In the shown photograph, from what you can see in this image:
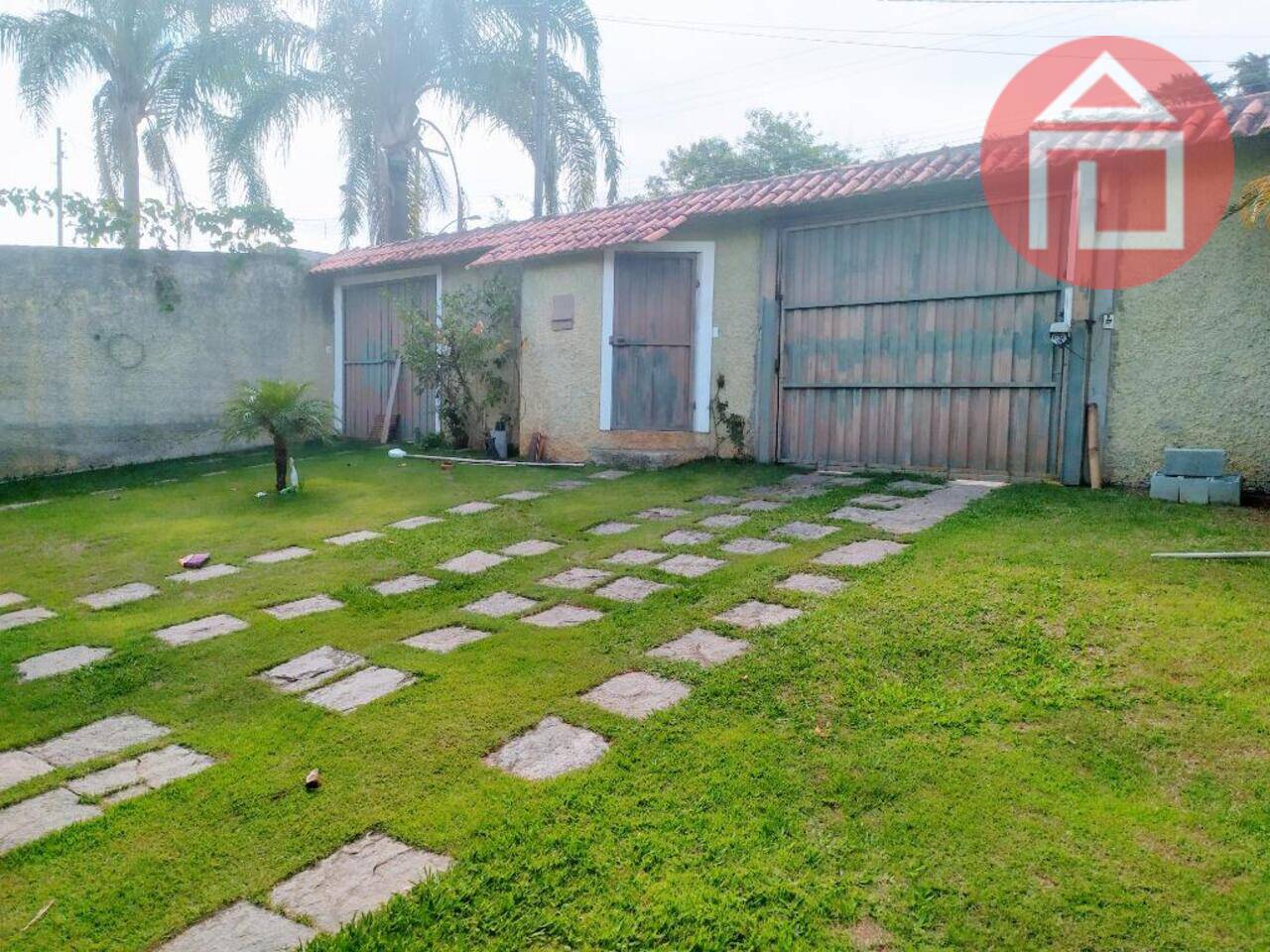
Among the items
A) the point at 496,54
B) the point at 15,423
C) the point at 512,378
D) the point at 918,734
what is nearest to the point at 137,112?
the point at 496,54

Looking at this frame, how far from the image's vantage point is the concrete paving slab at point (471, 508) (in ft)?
20.6

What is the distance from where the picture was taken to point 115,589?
15.4ft

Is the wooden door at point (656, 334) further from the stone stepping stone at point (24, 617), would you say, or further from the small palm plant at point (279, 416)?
the stone stepping stone at point (24, 617)

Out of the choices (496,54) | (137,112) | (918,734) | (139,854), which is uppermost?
(496,54)

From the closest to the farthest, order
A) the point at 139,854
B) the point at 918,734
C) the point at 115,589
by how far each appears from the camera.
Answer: the point at 139,854, the point at 918,734, the point at 115,589

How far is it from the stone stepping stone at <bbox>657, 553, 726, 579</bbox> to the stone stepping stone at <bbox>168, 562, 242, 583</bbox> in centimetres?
256

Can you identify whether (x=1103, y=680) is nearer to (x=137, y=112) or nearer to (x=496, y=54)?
(x=496, y=54)

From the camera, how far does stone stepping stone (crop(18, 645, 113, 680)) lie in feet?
11.5

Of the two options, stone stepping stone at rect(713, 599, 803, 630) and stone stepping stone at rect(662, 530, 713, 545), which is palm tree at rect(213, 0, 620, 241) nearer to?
stone stepping stone at rect(662, 530, 713, 545)

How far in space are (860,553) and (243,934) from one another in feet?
11.7

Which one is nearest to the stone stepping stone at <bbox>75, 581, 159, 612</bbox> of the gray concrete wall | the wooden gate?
the wooden gate

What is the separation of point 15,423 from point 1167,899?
1113 cm

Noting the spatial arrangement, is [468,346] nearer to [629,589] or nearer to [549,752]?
[629,589]

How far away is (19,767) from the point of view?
2721 millimetres
